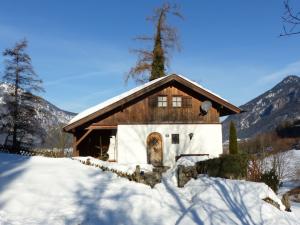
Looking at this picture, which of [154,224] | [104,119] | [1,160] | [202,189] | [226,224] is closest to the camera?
[154,224]

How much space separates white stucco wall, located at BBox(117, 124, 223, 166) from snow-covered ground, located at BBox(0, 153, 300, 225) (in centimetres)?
747

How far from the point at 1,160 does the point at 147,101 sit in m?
10.3

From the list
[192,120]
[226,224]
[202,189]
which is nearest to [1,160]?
[202,189]

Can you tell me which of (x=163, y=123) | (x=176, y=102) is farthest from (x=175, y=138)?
(x=176, y=102)

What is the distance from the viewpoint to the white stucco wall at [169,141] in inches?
950

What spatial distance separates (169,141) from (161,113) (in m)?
1.70

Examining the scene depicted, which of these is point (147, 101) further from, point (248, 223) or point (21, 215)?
point (21, 215)

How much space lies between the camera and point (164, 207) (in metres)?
12.5

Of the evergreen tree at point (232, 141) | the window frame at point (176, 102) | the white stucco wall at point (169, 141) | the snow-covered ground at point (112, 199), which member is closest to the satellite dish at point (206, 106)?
the white stucco wall at point (169, 141)

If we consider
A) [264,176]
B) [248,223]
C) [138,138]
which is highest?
[138,138]

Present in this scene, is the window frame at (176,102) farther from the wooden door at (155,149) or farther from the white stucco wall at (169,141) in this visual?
the wooden door at (155,149)

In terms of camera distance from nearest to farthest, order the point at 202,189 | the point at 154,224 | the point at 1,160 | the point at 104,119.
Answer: the point at 154,224, the point at 202,189, the point at 1,160, the point at 104,119

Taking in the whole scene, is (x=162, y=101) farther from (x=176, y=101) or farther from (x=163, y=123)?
(x=163, y=123)

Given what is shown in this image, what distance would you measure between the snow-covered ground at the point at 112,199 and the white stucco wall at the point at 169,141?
7472 mm
